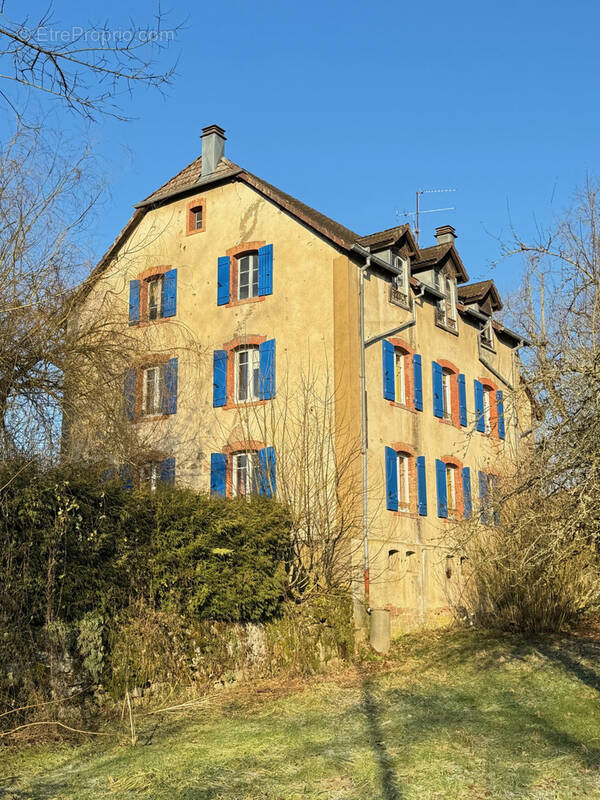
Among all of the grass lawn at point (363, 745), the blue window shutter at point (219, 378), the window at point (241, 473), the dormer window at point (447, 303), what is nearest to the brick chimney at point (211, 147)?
the blue window shutter at point (219, 378)

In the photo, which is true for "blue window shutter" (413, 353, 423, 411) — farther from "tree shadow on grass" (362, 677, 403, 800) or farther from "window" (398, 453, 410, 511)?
"tree shadow on grass" (362, 677, 403, 800)

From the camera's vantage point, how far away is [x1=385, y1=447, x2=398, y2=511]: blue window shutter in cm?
1794

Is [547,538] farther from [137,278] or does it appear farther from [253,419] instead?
[137,278]

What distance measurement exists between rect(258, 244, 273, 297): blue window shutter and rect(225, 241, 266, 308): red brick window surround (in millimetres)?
193

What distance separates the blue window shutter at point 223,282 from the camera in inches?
770

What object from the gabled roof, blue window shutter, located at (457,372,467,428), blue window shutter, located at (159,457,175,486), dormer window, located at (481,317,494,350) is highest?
the gabled roof

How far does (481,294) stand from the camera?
23.6 m

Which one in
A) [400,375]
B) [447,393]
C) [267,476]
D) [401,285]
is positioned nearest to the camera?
[267,476]

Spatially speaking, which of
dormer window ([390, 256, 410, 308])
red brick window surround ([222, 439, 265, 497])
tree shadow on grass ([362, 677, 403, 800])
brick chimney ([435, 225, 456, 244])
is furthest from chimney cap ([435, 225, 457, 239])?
tree shadow on grass ([362, 677, 403, 800])

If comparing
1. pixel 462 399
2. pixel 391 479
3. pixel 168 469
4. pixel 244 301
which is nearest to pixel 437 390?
pixel 462 399

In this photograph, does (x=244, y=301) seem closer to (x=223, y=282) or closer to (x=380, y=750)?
(x=223, y=282)

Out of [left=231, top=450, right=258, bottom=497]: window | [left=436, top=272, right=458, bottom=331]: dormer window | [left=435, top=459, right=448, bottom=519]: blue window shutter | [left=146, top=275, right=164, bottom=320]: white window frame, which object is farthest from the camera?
[left=436, top=272, right=458, bottom=331]: dormer window

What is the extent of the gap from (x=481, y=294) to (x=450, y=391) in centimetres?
358

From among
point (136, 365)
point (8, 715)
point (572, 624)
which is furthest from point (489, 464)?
point (8, 715)
